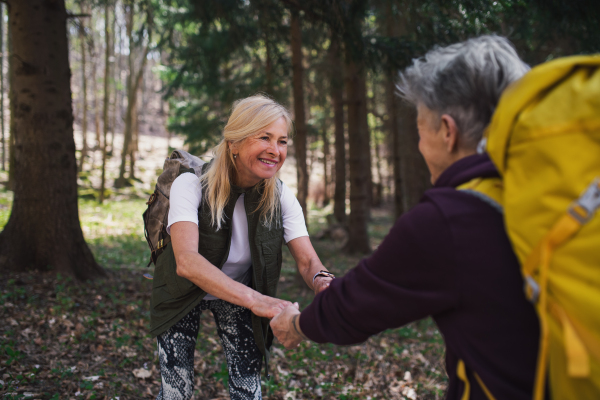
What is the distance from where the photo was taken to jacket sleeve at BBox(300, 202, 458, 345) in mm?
1326

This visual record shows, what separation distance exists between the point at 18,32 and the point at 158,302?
4.99 meters

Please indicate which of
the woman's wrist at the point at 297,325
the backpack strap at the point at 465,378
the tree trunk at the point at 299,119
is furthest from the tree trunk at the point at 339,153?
the backpack strap at the point at 465,378

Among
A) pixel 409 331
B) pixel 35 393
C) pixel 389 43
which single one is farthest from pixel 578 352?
pixel 389 43

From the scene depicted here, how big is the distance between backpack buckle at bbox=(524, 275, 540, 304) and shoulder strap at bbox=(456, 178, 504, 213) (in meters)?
0.22

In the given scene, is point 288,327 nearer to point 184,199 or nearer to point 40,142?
point 184,199

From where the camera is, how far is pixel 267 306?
2.27m

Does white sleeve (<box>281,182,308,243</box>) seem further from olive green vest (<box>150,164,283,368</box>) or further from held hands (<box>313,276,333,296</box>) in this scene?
held hands (<box>313,276,333,296</box>)

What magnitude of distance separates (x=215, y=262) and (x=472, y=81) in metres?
1.73

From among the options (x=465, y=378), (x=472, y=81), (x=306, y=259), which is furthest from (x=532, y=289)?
(x=306, y=259)

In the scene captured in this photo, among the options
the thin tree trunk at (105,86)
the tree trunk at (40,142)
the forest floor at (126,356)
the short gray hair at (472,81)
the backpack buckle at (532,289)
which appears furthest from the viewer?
the thin tree trunk at (105,86)

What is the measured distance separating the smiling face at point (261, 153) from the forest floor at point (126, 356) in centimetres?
260

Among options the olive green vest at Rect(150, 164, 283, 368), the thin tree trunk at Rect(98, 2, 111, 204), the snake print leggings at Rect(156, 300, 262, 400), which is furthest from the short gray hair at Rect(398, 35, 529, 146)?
the thin tree trunk at Rect(98, 2, 111, 204)

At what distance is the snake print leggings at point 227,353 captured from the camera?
8.54ft

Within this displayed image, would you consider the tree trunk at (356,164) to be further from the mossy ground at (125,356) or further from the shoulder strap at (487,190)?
the shoulder strap at (487,190)
